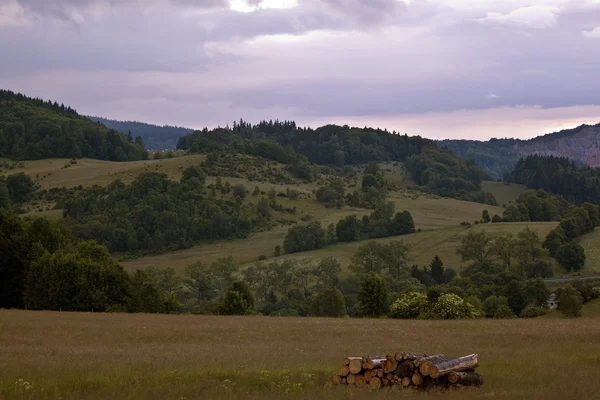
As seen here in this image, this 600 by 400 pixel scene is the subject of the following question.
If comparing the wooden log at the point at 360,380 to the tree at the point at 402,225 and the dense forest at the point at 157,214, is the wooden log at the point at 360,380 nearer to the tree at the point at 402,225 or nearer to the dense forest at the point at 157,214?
the dense forest at the point at 157,214

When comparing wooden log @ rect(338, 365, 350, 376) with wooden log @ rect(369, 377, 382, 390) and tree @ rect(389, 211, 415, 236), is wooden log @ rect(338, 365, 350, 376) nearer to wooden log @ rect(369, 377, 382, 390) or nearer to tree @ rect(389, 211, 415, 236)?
wooden log @ rect(369, 377, 382, 390)

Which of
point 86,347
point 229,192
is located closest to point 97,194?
point 229,192

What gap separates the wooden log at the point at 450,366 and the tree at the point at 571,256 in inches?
4547

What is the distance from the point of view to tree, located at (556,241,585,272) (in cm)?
12569

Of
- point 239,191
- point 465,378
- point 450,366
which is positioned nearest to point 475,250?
point 239,191

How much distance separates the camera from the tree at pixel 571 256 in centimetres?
12569

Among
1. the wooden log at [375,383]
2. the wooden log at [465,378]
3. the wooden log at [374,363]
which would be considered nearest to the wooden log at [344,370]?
the wooden log at [374,363]

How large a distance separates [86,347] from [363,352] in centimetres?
1109

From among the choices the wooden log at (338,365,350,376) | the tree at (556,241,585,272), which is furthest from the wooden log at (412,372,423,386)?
the tree at (556,241,585,272)

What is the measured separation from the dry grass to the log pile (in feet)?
2.65

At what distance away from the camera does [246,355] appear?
996 inches

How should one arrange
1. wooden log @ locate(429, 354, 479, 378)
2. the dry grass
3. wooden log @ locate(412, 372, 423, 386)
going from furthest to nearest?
1. wooden log @ locate(412, 372, 423, 386)
2. wooden log @ locate(429, 354, 479, 378)
3. the dry grass

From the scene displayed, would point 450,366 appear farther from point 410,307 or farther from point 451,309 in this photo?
point 410,307

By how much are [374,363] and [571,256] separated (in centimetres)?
11813
